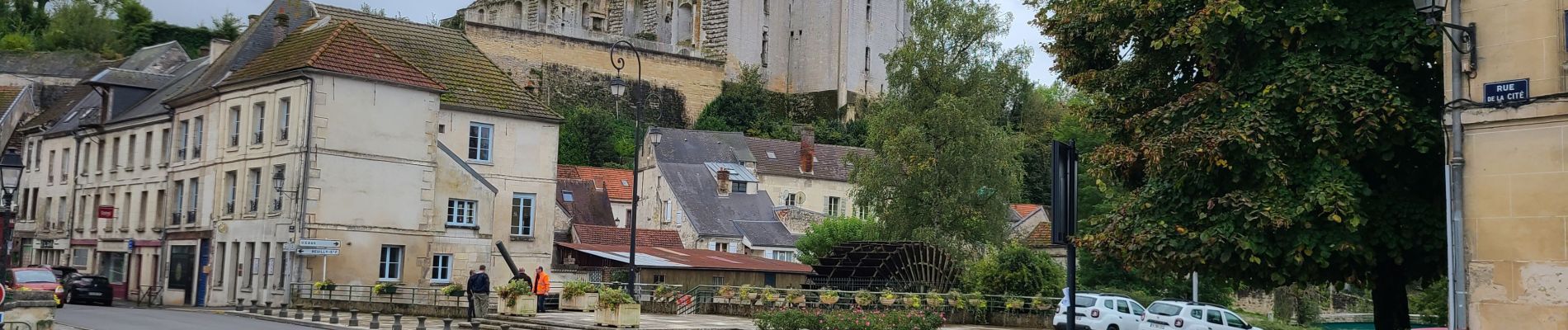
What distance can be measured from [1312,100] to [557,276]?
24.3 meters

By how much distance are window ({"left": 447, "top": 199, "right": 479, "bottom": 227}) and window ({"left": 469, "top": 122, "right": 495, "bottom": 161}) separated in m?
1.37

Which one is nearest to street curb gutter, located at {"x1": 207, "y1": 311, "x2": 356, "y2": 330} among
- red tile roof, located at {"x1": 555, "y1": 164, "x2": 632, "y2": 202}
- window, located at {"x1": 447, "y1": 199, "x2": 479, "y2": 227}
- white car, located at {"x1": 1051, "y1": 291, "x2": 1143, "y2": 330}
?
window, located at {"x1": 447, "y1": 199, "x2": 479, "y2": 227}

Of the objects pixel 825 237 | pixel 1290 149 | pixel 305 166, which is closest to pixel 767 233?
pixel 825 237

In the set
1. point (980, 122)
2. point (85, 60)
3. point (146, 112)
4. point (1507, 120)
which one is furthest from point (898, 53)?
point (85, 60)

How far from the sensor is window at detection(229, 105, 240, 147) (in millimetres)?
32188

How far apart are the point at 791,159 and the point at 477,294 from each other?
137 ft

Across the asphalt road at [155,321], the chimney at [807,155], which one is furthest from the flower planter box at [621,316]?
the chimney at [807,155]

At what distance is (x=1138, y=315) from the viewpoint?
28.2 metres

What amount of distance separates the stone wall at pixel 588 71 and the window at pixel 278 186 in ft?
136

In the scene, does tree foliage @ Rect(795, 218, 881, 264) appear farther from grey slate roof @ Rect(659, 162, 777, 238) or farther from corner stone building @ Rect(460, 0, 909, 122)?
corner stone building @ Rect(460, 0, 909, 122)

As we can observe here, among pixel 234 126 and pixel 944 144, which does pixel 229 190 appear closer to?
pixel 234 126

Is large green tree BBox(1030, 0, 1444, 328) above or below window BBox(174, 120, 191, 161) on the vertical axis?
below

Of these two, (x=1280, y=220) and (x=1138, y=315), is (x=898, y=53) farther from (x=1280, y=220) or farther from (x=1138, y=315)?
(x=1280, y=220)

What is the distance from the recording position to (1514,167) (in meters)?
13.2
